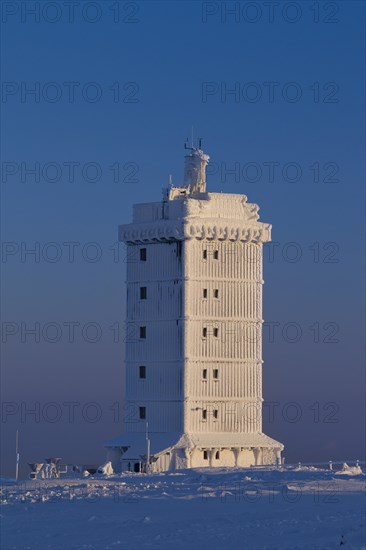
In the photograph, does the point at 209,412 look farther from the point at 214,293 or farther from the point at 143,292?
the point at 143,292

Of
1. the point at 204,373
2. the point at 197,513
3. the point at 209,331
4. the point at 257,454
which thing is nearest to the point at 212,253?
the point at 209,331

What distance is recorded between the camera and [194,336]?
7050 centimetres

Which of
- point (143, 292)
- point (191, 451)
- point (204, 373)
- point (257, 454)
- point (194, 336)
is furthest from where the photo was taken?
point (257, 454)

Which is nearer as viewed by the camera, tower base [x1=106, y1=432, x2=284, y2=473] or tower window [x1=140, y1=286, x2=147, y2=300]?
tower base [x1=106, y1=432, x2=284, y2=473]

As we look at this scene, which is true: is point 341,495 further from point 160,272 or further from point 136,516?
point 160,272

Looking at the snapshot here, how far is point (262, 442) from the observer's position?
72062mm

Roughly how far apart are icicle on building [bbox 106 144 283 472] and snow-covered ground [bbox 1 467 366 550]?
18.0 meters

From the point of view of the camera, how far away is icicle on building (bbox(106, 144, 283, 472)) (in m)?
70.3

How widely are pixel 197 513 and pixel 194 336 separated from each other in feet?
96.2

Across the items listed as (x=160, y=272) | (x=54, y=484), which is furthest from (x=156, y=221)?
(x=54, y=484)

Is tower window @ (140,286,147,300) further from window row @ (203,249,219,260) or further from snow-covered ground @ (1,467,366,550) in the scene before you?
snow-covered ground @ (1,467,366,550)

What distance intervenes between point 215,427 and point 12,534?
32.2m

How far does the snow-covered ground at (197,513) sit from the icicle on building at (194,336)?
18.0 meters

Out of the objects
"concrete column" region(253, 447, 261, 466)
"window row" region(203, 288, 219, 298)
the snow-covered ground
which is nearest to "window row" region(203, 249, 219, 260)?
"window row" region(203, 288, 219, 298)
